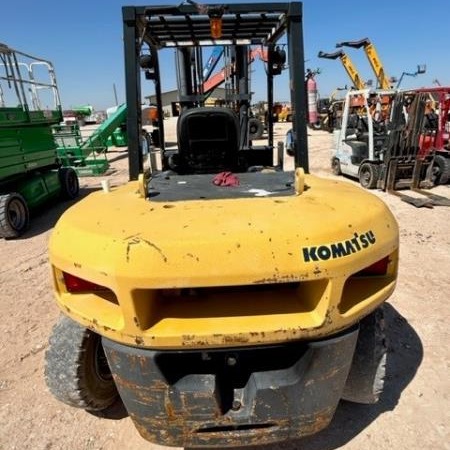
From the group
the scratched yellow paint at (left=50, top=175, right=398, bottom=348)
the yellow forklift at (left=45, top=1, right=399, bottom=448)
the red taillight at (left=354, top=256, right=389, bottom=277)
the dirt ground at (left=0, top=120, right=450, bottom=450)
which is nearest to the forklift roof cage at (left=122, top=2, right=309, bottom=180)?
the yellow forklift at (left=45, top=1, right=399, bottom=448)

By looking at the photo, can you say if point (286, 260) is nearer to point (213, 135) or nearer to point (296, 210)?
point (296, 210)

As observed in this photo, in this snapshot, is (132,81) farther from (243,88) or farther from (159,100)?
(243,88)

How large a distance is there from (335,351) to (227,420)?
577 millimetres

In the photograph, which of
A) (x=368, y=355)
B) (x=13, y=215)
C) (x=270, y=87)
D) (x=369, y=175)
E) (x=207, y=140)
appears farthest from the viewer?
(x=369, y=175)

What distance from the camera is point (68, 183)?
9.00 metres

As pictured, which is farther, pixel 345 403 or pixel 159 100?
pixel 159 100

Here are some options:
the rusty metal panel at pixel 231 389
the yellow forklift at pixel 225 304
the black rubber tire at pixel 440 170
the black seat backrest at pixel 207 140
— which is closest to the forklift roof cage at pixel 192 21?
the yellow forklift at pixel 225 304

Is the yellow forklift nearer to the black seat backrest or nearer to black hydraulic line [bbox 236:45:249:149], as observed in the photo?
the black seat backrest

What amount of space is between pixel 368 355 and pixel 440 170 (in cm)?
807

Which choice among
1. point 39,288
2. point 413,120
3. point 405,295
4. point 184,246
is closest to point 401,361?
point 405,295

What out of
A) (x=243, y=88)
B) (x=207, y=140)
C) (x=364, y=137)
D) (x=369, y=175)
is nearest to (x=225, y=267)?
(x=207, y=140)

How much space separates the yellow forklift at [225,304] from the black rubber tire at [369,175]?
7.11 metres

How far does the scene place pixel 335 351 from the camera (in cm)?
167

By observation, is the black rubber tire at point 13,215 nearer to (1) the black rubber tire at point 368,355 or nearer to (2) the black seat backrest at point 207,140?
(2) the black seat backrest at point 207,140
